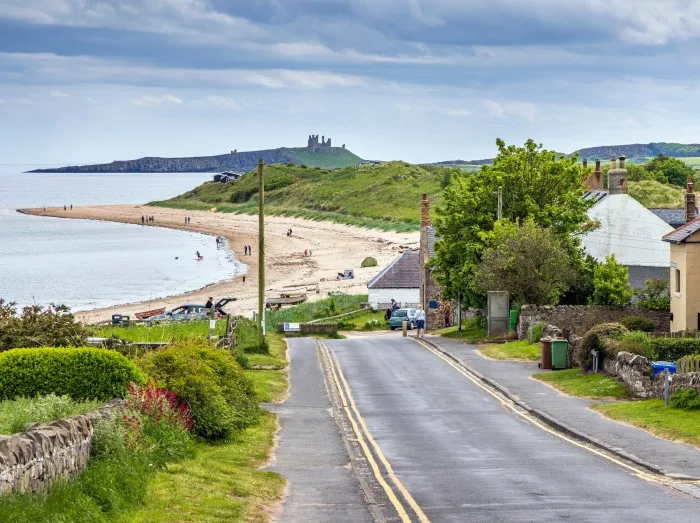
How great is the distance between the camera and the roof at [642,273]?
65188 mm

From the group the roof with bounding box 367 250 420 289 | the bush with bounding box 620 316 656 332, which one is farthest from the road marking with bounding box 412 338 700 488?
the roof with bounding box 367 250 420 289

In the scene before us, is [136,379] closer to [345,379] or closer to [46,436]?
[46,436]

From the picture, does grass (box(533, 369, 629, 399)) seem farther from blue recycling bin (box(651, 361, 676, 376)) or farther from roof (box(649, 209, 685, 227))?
roof (box(649, 209, 685, 227))

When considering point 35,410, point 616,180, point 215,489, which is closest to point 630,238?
point 616,180

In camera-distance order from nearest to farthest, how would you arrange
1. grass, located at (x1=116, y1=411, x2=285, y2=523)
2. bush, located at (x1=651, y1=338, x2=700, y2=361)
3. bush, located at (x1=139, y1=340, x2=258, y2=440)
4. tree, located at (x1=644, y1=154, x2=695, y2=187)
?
1. grass, located at (x1=116, y1=411, x2=285, y2=523)
2. bush, located at (x1=139, y1=340, x2=258, y2=440)
3. bush, located at (x1=651, y1=338, x2=700, y2=361)
4. tree, located at (x1=644, y1=154, x2=695, y2=187)

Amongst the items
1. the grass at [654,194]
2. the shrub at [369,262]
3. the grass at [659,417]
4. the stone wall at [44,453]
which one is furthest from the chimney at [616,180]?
the stone wall at [44,453]

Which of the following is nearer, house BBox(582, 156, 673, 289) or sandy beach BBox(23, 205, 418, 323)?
house BBox(582, 156, 673, 289)

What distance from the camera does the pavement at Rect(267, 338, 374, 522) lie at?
58.2ft

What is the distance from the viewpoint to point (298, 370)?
142 feet

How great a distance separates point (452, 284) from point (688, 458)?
38.3 m

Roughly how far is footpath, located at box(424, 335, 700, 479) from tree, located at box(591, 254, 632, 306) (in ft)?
39.8

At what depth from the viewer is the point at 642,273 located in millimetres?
65875

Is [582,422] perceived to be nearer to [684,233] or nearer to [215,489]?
[215,489]

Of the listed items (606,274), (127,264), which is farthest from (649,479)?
(127,264)
